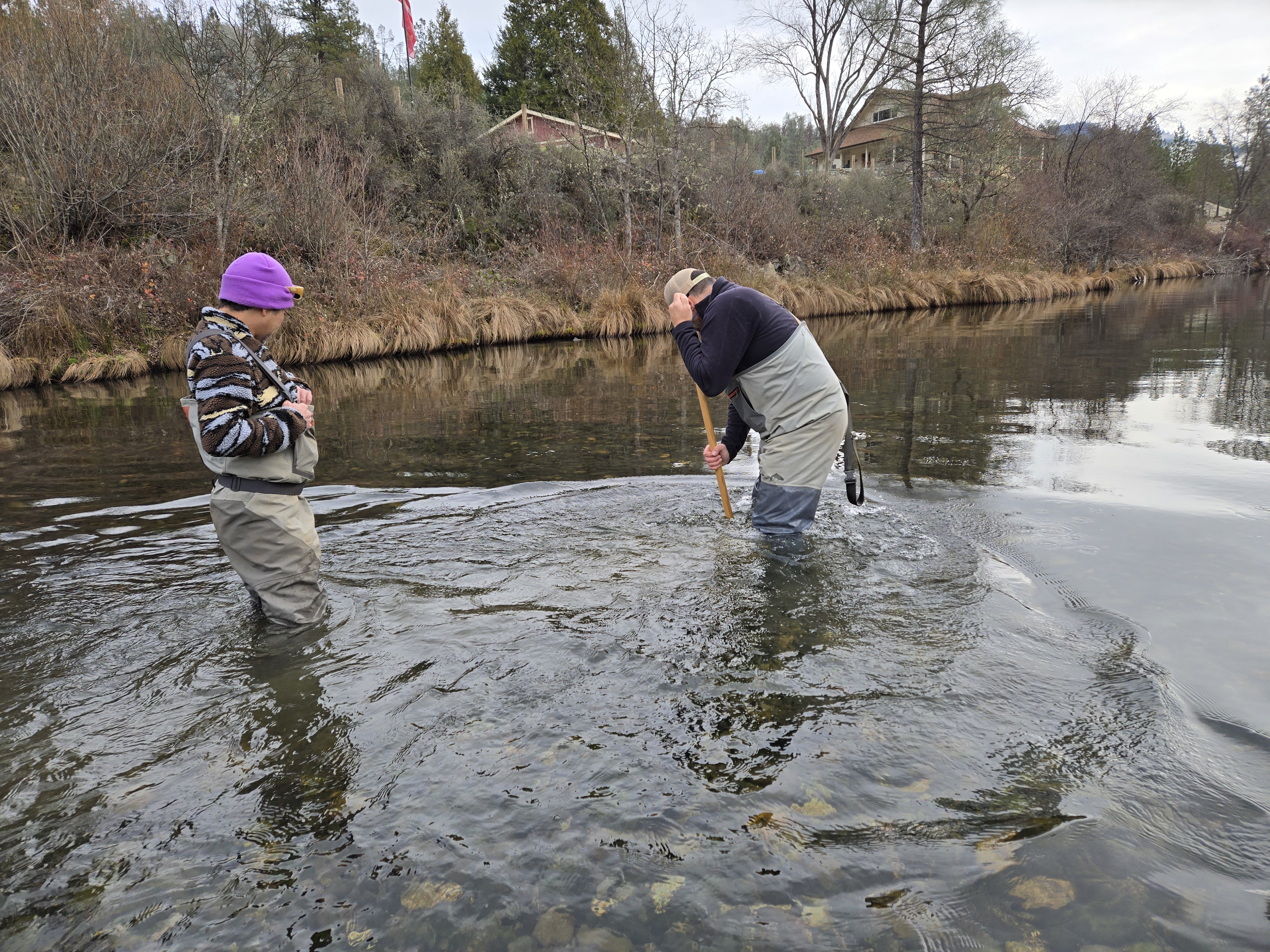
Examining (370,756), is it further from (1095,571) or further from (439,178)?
(439,178)

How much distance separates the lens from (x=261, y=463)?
12.1 feet

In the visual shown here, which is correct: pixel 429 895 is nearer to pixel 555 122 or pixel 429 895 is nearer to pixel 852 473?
pixel 852 473

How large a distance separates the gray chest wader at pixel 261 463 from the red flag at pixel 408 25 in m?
35.8

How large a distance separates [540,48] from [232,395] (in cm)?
4042

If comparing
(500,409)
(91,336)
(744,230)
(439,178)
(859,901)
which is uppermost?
(439,178)

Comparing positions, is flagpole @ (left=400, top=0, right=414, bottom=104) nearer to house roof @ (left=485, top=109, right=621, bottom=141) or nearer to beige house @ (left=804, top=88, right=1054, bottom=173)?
house roof @ (left=485, top=109, right=621, bottom=141)

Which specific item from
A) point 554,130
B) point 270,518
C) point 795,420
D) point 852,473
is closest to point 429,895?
point 270,518

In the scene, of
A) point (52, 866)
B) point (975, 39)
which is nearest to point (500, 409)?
point (52, 866)

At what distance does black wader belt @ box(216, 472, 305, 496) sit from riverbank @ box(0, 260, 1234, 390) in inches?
519

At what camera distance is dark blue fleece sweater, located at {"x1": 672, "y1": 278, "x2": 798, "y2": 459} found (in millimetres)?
4648

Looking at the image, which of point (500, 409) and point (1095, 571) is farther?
point (500, 409)

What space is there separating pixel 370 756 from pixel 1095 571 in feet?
14.5

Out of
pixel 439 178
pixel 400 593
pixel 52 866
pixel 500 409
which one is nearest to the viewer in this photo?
pixel 52 866

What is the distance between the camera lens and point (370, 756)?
10.2 ft
